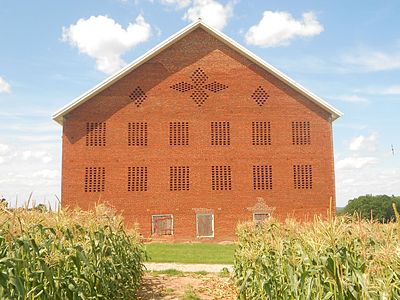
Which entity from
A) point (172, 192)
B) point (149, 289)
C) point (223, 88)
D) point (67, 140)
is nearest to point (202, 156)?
point (172, 192)

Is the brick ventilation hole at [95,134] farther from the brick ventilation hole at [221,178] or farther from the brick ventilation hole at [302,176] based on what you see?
the brick ventilation hole at [302,176]

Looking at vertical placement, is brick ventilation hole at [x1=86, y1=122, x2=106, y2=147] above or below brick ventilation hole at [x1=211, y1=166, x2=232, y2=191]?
above

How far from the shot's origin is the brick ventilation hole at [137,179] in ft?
94.1

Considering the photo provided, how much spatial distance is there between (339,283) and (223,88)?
89.8ft

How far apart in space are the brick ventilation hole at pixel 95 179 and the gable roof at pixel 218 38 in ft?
15.8

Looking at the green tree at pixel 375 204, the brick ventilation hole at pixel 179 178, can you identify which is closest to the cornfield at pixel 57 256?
the brick ventilation hole at pixel 179 178

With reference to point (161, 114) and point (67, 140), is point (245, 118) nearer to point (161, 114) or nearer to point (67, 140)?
point (161, 114)

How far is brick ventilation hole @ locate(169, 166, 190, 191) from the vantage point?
2886cm

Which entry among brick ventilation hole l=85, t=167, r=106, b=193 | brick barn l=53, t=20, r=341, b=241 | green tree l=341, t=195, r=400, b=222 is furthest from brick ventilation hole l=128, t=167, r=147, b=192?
green tree l=341, t=195, r=400, b=222

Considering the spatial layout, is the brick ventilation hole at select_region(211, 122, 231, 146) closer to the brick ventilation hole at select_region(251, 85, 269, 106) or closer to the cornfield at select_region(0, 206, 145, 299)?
the brick ventilation hole at select_region(251, 85, 269, 106)

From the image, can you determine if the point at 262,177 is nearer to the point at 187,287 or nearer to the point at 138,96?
the point at 138,96

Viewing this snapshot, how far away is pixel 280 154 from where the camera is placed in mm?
29641

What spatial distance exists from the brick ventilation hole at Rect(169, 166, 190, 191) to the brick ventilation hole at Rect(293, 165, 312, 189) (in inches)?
324

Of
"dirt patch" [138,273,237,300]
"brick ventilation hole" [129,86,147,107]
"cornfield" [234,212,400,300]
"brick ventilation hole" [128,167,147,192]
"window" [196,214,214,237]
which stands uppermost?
"brick ventilation hole" [129,86,147,107]
